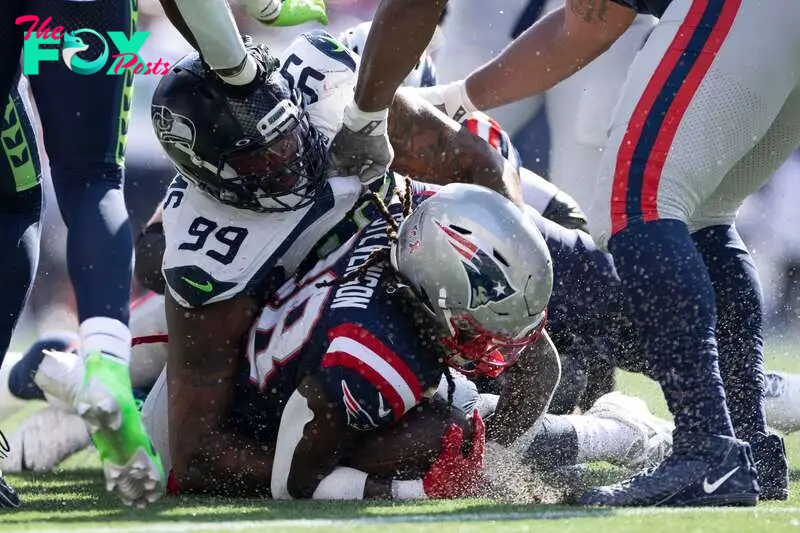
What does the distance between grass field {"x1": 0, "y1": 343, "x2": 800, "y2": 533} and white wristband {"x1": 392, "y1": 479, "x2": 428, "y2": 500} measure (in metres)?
0.09

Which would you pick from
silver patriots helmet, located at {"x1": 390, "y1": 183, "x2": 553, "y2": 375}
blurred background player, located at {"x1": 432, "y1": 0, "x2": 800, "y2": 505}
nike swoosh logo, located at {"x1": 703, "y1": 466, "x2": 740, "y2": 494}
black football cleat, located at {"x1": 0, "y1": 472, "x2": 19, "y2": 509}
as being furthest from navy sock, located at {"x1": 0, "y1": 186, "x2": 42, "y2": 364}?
nike swoosh logo, located at {"x1": 703, "y1": 466, "x2": 740, "y2": 494}

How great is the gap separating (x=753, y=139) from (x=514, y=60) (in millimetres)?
1184

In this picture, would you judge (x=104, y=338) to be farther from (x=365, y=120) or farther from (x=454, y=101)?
(x=454, y=101)

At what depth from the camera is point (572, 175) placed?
6816 mm

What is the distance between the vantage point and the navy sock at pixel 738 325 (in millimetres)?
2863

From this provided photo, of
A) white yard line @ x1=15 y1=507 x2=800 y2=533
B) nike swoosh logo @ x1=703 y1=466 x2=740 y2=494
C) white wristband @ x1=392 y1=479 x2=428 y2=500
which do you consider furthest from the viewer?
white wristband @ x1=392 y1=479 x2=428 y2=500

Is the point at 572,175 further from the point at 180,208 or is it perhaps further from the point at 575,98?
the point at 180,208

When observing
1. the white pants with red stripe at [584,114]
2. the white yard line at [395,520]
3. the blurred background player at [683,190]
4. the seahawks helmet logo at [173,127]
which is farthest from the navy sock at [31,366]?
the white pants with red stripe at [584,114]

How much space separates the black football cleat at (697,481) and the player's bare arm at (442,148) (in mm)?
997

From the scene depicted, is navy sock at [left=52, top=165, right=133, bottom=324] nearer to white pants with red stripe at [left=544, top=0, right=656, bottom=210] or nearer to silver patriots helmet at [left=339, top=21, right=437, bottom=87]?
silver patriots helmet at [left=339, top=21, right=437, bottom=87]

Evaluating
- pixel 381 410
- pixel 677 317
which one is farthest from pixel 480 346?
pixel 677 317

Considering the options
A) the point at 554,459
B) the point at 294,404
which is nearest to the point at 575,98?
the point at 554,459

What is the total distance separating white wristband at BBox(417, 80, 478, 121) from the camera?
3746 mm

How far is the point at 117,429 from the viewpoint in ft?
7.34
